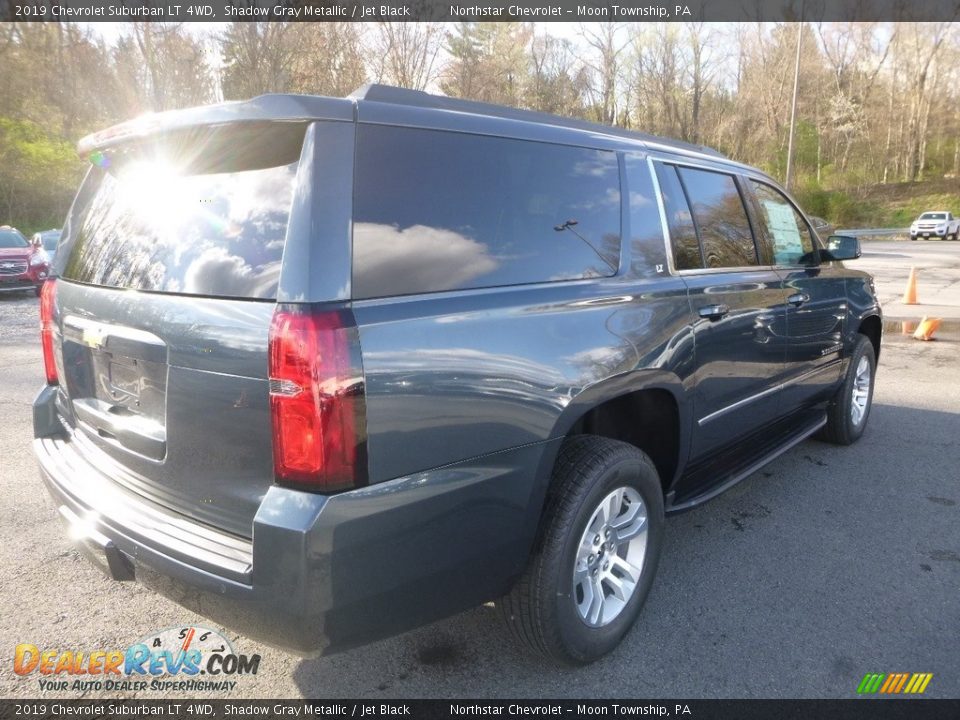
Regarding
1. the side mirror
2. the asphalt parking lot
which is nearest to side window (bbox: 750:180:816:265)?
the side mirror

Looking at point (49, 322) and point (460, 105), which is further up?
point (460, 105)

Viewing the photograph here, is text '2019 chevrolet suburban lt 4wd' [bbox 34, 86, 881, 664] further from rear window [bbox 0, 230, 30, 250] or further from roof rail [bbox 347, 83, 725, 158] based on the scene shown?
rear window [bbox 0, 230, 30, 250]

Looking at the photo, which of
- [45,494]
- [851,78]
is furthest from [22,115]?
[851,78]

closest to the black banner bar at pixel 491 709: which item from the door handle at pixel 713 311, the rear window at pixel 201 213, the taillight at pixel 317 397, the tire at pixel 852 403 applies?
the taillight at pixel 317 397

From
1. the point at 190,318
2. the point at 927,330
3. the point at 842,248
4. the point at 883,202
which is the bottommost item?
the point at 927,330

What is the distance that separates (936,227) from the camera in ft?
119

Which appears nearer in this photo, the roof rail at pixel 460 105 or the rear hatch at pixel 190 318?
the rear hatch at pixel 190 318

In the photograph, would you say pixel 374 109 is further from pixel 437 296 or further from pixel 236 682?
pixel 236 682

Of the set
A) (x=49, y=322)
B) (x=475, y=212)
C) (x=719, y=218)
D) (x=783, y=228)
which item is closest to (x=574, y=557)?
(x=475, y=212)

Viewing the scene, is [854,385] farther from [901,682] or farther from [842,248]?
[901,682]

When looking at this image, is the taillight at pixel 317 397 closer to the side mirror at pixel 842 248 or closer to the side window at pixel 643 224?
the side window at pixel 643 224

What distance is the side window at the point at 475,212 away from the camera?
1.99m

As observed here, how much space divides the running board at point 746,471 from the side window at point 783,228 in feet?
3.44

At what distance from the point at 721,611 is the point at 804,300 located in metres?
2.00
